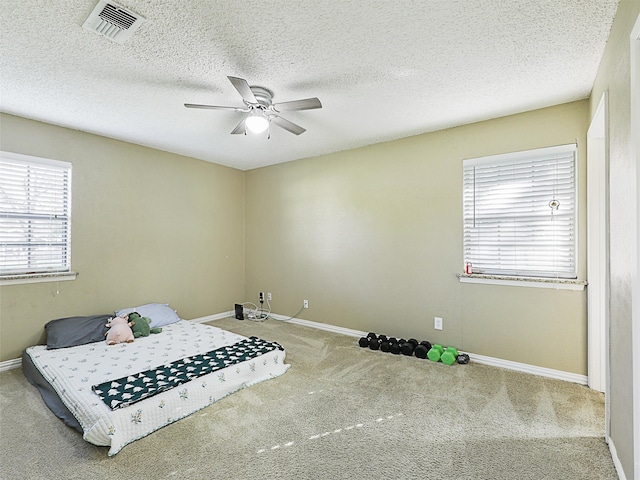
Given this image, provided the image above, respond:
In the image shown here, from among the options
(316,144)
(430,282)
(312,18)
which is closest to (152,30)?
(312,18)

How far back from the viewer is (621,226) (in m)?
1.70

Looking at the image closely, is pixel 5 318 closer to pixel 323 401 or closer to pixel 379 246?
pixel 323 401

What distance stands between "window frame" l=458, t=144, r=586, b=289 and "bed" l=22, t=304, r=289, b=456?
7.33ft

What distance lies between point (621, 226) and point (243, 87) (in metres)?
2.37

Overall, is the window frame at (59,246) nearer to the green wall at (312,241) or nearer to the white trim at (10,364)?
the green wall at (312,241)

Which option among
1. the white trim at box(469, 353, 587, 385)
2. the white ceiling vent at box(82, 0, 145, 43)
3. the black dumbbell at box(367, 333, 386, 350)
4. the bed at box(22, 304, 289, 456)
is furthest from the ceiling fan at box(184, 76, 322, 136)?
the white trim at box(469, 353, 587, 385)

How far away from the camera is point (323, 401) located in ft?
8.41

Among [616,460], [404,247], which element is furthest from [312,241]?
[616,460]

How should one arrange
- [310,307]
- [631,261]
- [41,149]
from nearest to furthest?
[631,261] → [41,149] → [310,307]

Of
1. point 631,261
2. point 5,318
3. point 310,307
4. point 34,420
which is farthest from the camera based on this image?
point 310,307

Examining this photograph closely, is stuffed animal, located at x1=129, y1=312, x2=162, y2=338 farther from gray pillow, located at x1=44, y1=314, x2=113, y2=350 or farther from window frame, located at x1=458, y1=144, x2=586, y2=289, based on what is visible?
window frame, located at x1=458, y1=144, x2=586, y2=289

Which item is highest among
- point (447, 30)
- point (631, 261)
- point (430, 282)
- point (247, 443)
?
point (447, 30)

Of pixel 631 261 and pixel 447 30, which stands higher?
pixel 447 30

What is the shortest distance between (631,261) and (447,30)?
1580 millimetres
